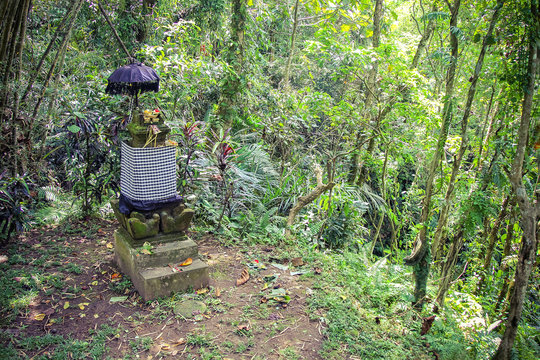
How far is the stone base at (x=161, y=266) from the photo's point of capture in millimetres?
3461

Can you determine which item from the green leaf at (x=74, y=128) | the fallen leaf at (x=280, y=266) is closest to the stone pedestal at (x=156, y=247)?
the fallen leaf at (x=280, y=266)

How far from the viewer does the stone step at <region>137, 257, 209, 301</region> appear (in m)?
3.43

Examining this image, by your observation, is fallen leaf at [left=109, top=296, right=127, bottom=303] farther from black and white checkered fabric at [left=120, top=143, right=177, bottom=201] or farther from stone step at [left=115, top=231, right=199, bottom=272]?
black and white checkered fabric at [left=120, top=143, right=177, bottom=201]

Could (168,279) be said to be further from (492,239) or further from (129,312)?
(492,239)

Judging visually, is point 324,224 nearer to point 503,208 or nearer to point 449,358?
point 503,208

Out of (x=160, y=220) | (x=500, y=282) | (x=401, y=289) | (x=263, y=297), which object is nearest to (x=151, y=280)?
(x=160, y=220)

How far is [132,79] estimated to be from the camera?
146 inches

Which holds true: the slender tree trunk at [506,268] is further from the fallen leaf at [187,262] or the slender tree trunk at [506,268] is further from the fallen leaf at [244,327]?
the fallen leaf at [187,262]

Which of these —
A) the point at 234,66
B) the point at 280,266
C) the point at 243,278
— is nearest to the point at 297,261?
the point at 280,266

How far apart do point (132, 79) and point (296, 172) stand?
3934 millimetres

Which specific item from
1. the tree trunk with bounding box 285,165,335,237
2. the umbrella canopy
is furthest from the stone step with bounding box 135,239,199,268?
the tree trunk with bounding box 285,165,335,237

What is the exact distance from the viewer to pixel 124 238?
3.81 meters

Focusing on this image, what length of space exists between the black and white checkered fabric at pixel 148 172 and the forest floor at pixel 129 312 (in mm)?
922

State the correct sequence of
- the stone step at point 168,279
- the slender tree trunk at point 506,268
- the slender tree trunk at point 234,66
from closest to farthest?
the stone step at point 168,279, the slender tree trunk at point 506,268, the slender tree trunk at point 234,66
